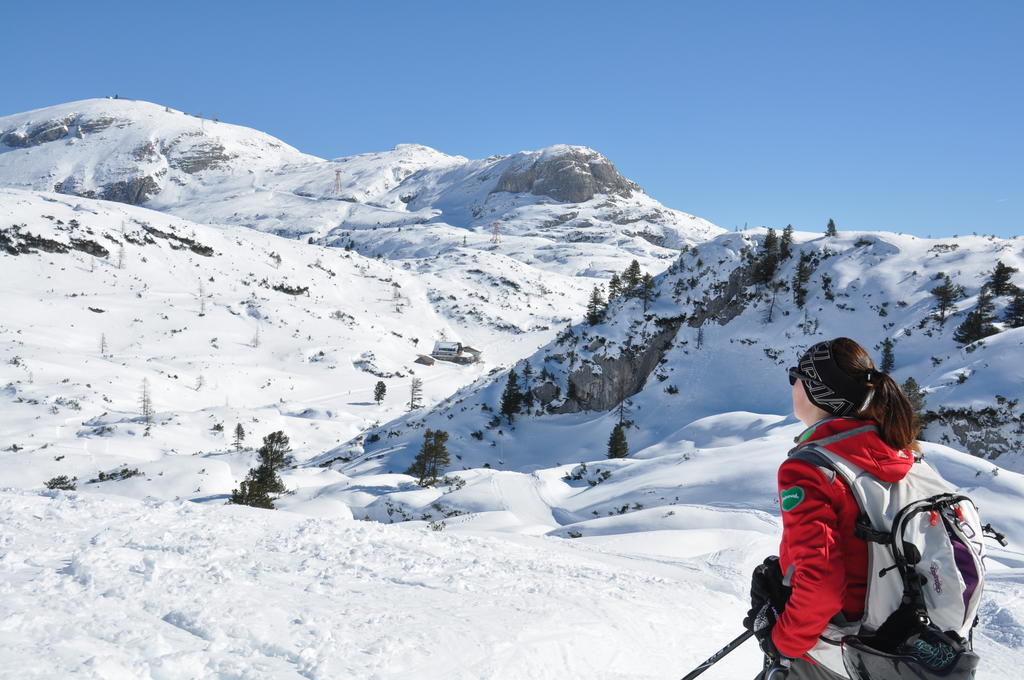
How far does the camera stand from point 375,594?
272 inches

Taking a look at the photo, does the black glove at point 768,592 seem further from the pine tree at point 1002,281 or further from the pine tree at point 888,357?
the pine tree at point 1002,281

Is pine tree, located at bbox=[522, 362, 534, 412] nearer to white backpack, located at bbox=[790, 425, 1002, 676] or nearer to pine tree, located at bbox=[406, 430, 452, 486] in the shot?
pine tree, located at bbox=[406, 430, 452, 486]

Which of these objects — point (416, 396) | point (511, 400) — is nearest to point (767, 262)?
point (511, 400)

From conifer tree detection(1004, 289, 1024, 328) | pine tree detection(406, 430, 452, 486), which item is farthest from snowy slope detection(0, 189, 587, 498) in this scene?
conifer tree detection(1004, 289, 1024, 328)

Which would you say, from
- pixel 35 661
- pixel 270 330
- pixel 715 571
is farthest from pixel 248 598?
pixel 270 330

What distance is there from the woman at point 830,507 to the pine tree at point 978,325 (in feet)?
133

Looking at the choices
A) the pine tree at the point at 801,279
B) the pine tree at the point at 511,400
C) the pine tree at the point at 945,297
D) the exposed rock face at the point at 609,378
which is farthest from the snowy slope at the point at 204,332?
the pine tree at the point at 945,297

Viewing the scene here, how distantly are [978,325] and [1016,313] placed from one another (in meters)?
2.94

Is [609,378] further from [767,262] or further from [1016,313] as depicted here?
[1016,313]

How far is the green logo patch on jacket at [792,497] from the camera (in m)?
2.83

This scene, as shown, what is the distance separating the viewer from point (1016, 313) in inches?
1347

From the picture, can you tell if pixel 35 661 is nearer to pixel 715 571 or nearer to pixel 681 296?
pixel 715 571

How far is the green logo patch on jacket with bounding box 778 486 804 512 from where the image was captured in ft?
9.28

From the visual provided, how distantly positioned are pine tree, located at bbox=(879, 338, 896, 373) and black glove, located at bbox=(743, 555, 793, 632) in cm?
3871
